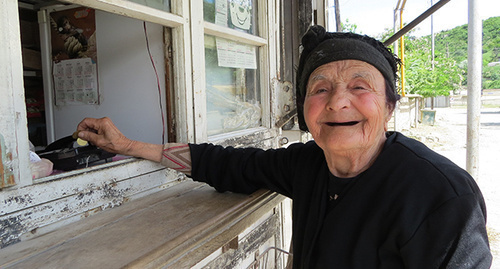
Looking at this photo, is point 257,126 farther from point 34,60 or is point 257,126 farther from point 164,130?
point 34,60

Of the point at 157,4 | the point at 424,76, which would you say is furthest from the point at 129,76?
the point at 424,76

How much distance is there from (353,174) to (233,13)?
50.7 inches

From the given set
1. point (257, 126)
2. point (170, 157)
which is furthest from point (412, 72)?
point (170, 157)

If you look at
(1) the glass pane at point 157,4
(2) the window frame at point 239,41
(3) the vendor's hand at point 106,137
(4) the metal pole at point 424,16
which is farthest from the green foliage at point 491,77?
(3) the vendor's hand at point 106,137

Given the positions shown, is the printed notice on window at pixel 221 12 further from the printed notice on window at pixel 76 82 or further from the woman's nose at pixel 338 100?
the woman's nose at pixel 338 100

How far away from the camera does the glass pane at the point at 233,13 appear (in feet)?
6.39

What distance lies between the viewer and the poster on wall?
7.07 ft

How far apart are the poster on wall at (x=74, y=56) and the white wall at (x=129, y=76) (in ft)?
0.20

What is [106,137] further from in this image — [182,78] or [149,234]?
[149,234]

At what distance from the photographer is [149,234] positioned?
113 centimetres

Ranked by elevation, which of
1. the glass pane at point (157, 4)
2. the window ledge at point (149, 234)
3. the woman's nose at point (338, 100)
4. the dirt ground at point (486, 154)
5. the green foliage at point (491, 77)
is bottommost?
the dirt ground at point (486, 154)

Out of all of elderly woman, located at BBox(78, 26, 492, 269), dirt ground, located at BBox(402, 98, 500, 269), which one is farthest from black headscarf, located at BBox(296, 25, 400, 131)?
dirt ground, located at BBox(402, 98, 500, 269)

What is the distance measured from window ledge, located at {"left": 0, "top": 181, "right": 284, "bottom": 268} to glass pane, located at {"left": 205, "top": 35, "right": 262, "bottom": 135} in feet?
2.07

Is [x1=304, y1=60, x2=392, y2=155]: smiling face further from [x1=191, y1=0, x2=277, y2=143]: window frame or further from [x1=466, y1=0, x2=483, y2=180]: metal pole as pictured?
[x1=466, y1=0, x2=483, y2=180]: metal pole
